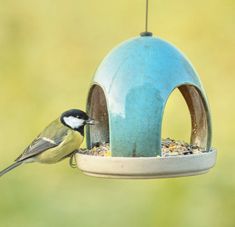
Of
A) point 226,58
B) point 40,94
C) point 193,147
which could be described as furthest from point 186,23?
point 193,147

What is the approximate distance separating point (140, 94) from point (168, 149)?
307mm

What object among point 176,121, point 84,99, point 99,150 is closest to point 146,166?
point 99,150

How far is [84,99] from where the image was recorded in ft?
20.8

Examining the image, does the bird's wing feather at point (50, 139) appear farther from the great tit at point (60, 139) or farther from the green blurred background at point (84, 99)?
the green blurred background at point (84, 99)

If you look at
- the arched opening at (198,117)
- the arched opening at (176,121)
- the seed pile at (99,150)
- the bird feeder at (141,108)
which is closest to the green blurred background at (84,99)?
the arched opening at (176,121)

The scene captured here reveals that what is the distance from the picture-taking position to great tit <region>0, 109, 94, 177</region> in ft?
13.6

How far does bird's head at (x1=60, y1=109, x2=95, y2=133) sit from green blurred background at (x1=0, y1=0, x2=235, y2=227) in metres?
1.67

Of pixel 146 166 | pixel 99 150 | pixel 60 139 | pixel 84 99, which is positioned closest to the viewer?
pixel 146 166

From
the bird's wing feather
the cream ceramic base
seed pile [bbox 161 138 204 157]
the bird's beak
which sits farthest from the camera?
the bird's wing feather

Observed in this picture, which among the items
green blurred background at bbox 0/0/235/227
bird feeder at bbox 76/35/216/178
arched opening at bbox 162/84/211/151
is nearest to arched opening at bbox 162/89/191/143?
green blurred background at bbox 0/0/235/227

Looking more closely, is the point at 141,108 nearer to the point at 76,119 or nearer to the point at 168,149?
the point at 168,149

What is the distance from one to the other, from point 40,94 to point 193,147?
7.91 feet

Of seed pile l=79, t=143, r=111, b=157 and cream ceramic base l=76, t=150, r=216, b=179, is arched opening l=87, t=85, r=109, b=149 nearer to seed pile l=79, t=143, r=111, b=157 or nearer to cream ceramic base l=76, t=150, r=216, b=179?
seed pile l=79, t=143, r=111, b=157

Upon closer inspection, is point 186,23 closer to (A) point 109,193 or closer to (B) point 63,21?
(B) point 63,21
